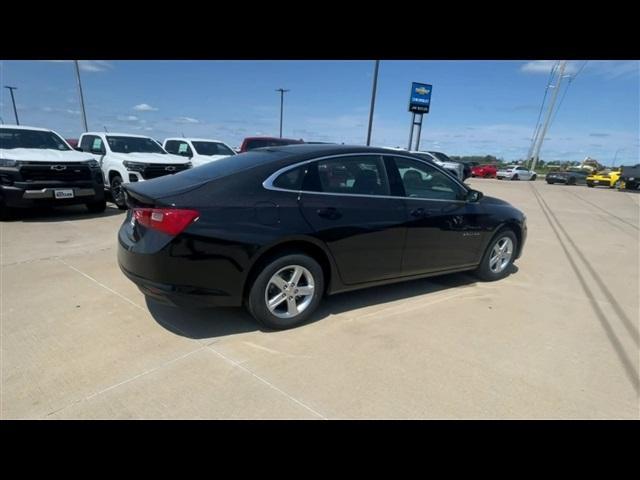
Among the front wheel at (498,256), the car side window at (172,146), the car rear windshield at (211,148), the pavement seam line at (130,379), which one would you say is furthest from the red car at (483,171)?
the pavement seam line at (130,379)

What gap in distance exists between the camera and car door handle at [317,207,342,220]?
3219 millimetres

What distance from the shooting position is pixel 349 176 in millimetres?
3498

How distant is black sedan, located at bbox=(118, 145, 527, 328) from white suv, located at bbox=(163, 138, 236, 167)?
836 cm

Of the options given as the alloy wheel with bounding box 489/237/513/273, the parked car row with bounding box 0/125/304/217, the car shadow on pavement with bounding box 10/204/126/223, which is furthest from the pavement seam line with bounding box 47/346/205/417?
the car shadow on pavement with bounding box 10/204/126/223

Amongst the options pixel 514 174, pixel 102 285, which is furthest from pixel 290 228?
pixel 514 174

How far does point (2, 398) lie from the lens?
2.23 metres

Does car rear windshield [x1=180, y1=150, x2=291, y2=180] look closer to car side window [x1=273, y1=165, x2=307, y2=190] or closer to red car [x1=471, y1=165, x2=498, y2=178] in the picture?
car side window [x1=273, y1=165, x2=307, y2=190]

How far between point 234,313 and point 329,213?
4.36 feet
